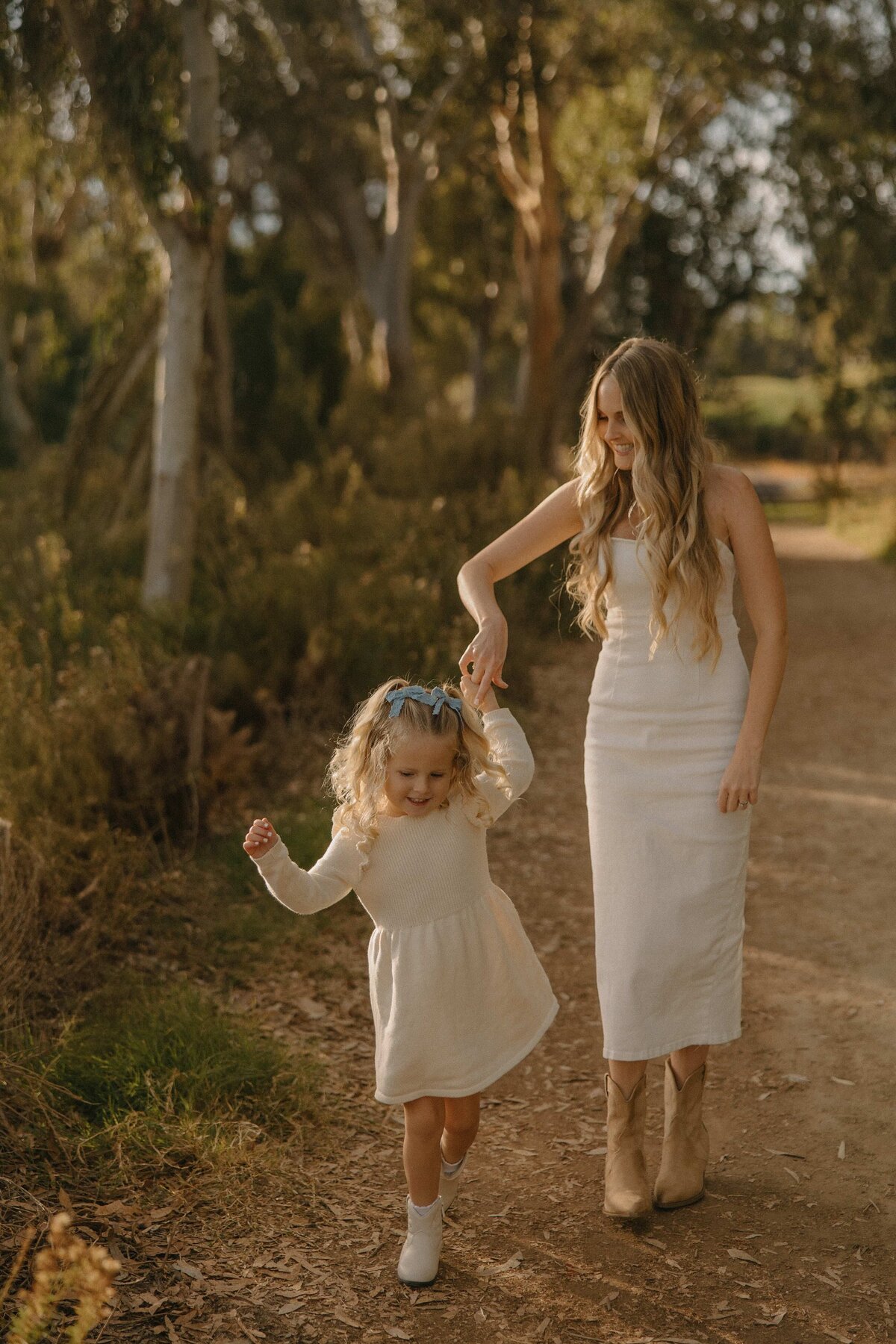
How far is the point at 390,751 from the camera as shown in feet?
9.46

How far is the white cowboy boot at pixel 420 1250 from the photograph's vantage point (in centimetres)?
297

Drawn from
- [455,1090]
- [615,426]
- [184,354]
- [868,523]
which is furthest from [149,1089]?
[868,523]

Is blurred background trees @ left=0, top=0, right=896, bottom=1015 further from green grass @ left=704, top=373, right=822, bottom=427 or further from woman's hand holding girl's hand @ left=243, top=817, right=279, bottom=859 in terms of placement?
woman's hand holding girl's hand @ left=243, top=817, right=279, bottom=859

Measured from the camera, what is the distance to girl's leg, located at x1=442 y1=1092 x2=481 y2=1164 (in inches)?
120

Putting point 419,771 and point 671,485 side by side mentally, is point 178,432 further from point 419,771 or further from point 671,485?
point 419,771

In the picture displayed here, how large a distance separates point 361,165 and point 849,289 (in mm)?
6116

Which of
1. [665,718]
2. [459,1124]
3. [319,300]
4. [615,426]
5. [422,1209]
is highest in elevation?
[319,300]

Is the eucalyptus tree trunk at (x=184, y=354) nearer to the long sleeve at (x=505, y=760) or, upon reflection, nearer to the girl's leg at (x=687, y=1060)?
the long sleeve at (x=505, y=760)

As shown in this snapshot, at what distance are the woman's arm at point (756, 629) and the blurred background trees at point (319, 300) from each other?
8.47 ft

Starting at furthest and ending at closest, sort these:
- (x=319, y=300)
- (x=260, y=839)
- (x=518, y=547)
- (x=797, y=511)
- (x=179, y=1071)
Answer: (x=797, y=511) < (x=319, y=300) < (x=179, y=1071) < (x=518, y=547) < (x=260, y=839)

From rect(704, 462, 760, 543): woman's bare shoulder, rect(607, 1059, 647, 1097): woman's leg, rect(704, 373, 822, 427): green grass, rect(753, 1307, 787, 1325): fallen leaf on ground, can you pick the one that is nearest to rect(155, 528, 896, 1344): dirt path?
rect(753, 1307, 787, 1325): fallen leaf on ground

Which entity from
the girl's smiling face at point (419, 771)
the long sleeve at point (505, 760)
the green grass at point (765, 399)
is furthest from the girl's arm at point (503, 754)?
the green grass at point (765, 399)

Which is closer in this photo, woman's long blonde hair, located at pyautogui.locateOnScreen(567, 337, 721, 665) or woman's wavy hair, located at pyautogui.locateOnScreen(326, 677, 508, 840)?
woman's wavy hair, located at pyautogui.locateOnScreen(326, 677, 508, 840)

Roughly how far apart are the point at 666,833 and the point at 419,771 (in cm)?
66
